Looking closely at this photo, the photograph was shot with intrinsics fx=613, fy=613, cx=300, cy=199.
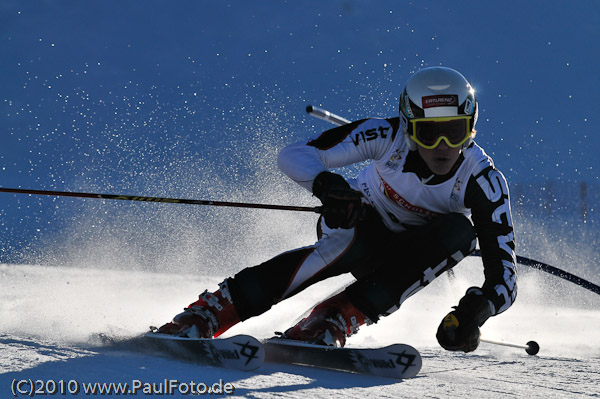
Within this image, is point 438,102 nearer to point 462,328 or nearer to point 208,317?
point 462,328

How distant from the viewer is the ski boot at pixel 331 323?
125 inches

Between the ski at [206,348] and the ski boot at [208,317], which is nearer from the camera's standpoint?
the ski at [206,348]

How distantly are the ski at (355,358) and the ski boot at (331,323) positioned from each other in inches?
5.7

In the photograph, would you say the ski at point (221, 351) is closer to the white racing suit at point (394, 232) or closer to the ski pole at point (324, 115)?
the white racing suit at point (394, 232)

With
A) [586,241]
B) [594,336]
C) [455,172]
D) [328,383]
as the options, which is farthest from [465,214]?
[586,241]

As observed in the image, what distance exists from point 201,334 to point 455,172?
1.52 m

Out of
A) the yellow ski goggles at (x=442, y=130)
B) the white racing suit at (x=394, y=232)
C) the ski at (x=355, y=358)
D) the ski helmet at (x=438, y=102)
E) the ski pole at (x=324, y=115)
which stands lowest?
the ski at (x=355, y=358)

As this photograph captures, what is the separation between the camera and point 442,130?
3014 millimetres

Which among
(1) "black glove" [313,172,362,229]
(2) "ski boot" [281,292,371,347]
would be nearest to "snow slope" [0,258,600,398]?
(2) "ski boot" [281,292,371,347]

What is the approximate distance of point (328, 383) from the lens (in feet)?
8.21

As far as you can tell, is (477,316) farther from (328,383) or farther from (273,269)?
(273,269)

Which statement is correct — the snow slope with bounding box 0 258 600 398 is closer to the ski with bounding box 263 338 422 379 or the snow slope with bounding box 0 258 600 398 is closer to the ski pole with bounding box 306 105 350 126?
the ski with bounding box 263 338 422 379

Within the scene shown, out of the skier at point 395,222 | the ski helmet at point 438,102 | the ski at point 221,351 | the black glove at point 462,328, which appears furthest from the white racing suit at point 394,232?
the ski at point 221,351

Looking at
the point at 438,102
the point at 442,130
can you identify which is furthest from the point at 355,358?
the point at 438,102
